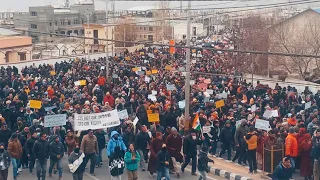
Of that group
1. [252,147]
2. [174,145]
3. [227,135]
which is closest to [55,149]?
[174,145]

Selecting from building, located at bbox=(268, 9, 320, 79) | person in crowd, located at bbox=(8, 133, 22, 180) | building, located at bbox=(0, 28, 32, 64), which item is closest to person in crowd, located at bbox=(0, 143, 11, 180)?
person in crowd, located at bbox=(8, 133, 22, 180)

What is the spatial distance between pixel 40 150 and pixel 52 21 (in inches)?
2664

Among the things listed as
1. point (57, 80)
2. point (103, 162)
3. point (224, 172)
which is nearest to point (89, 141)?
point (103, 162)

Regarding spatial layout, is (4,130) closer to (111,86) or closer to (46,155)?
(46,155)

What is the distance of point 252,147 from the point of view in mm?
14039

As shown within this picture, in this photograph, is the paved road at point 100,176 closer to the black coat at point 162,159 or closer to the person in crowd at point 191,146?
the person in crowd at point 191,146

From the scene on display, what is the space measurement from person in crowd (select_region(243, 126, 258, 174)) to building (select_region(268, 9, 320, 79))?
2056 cm

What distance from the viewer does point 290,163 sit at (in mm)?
11484

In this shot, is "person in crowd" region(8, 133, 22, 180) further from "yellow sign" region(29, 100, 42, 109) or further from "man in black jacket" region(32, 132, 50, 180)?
"yellow sign" region(29, 100, 42, 109)

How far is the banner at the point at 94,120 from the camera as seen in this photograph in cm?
1418

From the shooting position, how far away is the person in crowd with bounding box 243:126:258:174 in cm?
1402

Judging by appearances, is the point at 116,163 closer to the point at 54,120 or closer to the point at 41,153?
the point at 41,153

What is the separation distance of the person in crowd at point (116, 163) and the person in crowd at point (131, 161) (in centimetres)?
18

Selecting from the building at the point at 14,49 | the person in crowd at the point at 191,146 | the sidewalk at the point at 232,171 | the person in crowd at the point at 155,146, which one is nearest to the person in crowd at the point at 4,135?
the person in crowd at the point at 155,146
